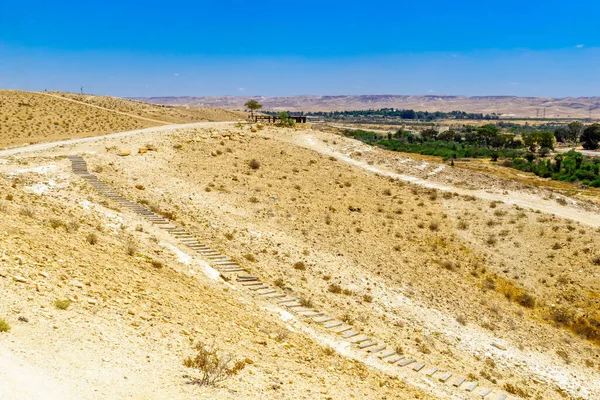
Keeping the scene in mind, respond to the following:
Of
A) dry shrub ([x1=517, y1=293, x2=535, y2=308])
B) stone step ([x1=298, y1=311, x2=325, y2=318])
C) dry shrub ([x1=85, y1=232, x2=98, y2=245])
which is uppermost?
dry shrub ([x1=85, y1=232, x2=98, y2=245])

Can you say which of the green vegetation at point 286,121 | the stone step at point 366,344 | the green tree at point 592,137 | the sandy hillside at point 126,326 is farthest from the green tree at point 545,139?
the sandy hillside at point 126,326

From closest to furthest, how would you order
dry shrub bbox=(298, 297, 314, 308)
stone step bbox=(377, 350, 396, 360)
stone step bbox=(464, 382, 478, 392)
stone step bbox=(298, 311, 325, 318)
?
stone step bbox=(464, 382, 478, 392) → stone step bbox=(377, 350, 396, 360) → stone step bbox=(298, 311, 325, 318) → dry shrub bbox=(298, 297, 314, 308)

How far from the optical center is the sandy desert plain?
27.7 feet

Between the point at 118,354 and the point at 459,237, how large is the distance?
67.5ft

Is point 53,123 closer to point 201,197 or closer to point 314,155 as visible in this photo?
point 314,155

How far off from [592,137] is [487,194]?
83511mm

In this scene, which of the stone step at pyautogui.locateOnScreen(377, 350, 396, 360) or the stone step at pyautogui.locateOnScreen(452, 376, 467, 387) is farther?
the stone step at pyautogui.locateOnScreen(377, 350, 396, 360)

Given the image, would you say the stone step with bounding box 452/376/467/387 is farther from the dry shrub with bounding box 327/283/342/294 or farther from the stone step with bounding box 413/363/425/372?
the dry shrub with bounding box 327/283/342/294

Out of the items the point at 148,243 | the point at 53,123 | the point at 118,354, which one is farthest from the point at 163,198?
the point at 53,123

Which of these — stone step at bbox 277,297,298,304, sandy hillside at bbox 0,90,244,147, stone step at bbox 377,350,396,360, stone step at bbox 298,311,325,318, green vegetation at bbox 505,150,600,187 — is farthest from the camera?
green vegetation at bbox 505,150,600,187

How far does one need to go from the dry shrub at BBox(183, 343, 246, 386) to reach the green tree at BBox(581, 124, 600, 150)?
110m

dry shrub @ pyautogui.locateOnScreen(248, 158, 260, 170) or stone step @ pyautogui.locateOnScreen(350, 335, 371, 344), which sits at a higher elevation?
dry shrub @ pyautogui.locateOnScreen(248, 158, 260, 170)

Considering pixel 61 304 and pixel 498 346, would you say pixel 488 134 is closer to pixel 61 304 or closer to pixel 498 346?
pixel 498 346

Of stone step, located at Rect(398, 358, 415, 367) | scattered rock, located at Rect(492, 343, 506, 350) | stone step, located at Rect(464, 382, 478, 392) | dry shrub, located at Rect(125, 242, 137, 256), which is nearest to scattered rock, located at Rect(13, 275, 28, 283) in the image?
dry shrub, located at Rect(125, 242, 137, 256)
